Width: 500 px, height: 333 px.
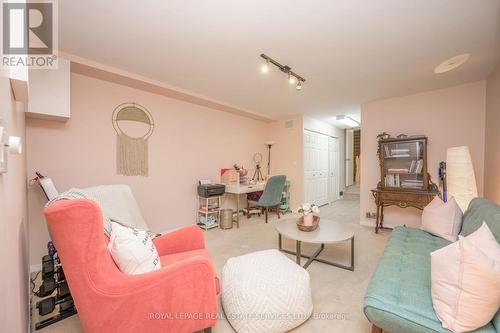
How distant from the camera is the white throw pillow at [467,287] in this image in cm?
90

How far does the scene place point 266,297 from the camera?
1360 mm

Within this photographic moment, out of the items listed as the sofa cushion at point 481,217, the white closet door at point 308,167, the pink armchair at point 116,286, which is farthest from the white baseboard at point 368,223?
the pink armchair at point 116,286

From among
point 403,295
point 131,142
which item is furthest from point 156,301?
point 131,142

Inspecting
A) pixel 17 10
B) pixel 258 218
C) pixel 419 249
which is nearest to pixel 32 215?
pixel 17 10

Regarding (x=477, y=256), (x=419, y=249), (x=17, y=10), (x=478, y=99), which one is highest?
(x=478, y=99)

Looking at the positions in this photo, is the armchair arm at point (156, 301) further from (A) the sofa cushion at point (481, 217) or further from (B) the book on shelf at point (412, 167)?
(B) the book on shelf at point (412, 167)

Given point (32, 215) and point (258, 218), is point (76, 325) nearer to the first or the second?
point (32, 215)

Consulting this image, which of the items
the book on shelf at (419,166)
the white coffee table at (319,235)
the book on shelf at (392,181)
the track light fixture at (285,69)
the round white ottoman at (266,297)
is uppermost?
the track light fixture at (285,69)

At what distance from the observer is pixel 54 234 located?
1.01 m

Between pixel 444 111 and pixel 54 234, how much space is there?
4.73m

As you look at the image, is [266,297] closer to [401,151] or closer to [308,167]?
[401,151]

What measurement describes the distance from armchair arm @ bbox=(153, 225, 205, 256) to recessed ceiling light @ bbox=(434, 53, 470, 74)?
329 centimetres
